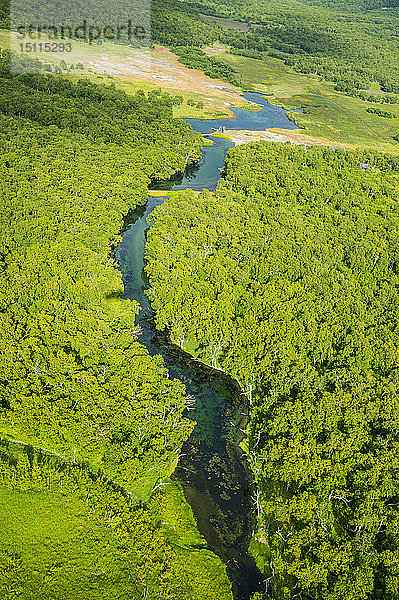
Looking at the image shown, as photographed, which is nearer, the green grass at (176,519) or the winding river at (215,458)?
the green grass at (176,519)

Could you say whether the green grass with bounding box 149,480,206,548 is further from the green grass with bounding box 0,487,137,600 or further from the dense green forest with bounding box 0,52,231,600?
the green grass with bounding box 0,487,137,600

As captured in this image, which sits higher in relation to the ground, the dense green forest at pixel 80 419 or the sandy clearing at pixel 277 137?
the sandy clearing at pixel 277 137

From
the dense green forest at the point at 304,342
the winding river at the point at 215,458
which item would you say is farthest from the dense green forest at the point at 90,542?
the dense green forest at the point at 304,342

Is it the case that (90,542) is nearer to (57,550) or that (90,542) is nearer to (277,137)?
(57,550)

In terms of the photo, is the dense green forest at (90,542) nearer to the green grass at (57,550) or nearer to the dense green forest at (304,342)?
the green grass at (57,550)

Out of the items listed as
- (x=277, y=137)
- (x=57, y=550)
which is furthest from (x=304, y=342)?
(x=277, y=137)

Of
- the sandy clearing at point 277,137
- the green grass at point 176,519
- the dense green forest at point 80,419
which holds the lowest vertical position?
the green grass at point 176,519

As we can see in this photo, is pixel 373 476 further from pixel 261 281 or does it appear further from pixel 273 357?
pixel 261 281
